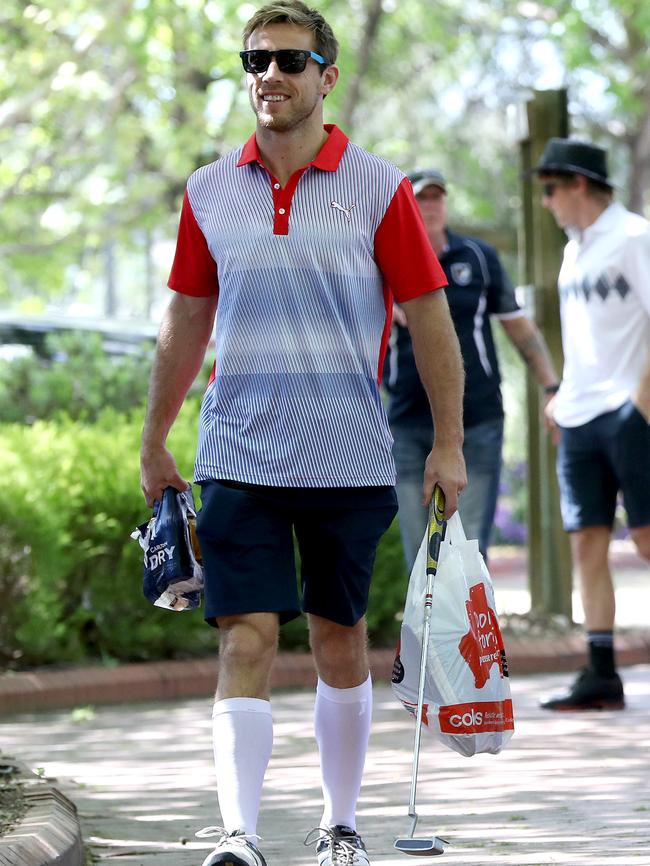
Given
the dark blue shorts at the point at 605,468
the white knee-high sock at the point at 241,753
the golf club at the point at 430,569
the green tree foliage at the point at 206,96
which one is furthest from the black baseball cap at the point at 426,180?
the green tree foliage at the point at 206,96

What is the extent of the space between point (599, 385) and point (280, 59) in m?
3.13

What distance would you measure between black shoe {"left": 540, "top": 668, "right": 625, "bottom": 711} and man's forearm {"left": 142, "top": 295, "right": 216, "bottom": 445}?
3309 mm

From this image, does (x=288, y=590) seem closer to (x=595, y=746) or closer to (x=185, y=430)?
(x=595, y=746)

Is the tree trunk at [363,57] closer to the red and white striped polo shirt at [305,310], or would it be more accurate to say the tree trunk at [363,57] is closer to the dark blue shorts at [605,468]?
the dark blue shorts at [605,468]

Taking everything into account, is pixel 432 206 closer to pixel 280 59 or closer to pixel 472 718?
pixel 280 59

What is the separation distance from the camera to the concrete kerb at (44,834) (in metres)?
3.96

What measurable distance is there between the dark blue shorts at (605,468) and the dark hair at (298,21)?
297 centimetres

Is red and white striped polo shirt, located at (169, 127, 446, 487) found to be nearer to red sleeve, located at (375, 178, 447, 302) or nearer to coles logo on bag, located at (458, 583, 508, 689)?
red sleeve, located at (375, 178, 447, 302)

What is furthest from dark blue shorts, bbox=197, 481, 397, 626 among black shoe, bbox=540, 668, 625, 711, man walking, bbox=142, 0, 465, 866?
black shoe, bbox=540, 668, 625, 711

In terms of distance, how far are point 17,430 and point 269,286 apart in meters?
5.04

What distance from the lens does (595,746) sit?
6.31 m

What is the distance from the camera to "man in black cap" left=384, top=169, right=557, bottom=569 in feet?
23.5

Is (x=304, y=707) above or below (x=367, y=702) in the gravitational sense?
below

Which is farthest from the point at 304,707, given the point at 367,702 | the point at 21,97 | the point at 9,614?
the point at 21,97
